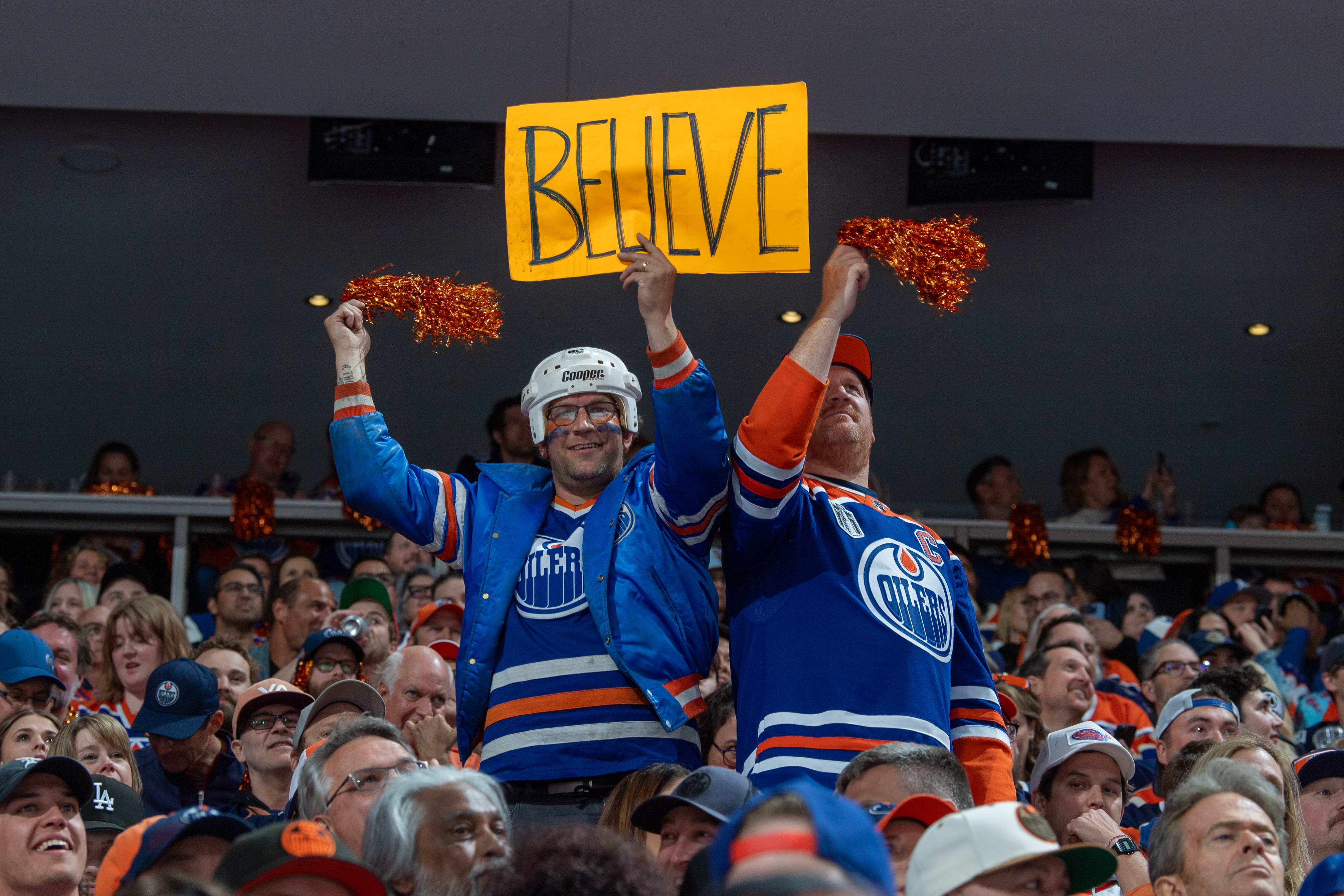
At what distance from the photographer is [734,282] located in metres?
11.7

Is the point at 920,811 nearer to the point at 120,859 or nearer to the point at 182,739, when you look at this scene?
the point at 120,859

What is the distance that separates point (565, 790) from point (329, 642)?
2694mm

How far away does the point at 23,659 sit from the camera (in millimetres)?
5734

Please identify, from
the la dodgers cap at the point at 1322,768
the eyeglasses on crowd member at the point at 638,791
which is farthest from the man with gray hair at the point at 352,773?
the la dodgers cap at the point at 1322,768

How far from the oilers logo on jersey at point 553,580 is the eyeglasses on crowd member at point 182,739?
78.0 inches

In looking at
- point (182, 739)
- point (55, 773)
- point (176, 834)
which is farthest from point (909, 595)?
point (182, 739)

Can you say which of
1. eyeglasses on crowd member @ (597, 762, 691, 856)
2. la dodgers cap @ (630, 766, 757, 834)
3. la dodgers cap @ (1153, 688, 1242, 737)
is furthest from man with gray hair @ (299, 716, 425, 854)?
la dodgers cap @ (1153, 688, 1242, 737)

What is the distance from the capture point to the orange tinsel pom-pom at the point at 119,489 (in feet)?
36.2

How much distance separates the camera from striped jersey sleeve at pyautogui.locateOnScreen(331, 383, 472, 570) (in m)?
4.02

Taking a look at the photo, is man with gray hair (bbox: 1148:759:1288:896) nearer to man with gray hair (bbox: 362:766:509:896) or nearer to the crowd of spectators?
the crowd of spectators

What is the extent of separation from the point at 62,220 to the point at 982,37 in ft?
21.2

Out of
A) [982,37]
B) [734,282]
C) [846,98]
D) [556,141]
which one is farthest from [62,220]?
[556,141]

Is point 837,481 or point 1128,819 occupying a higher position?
point 837,481

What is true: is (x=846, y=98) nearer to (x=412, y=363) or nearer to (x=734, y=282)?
(x=734, y=282)
